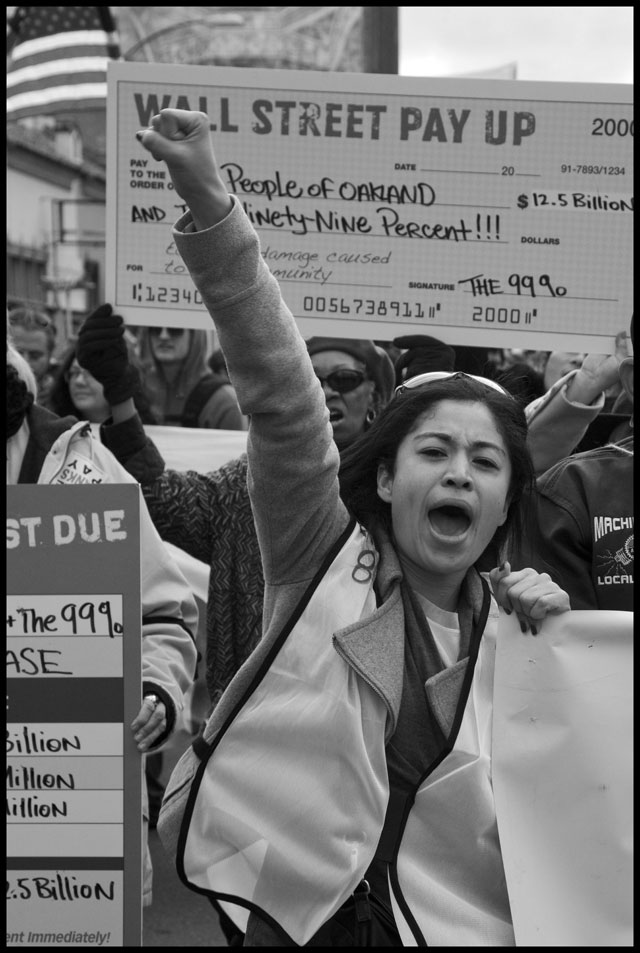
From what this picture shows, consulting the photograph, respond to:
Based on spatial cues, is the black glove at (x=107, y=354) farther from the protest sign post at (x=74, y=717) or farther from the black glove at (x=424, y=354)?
the protest sign post at (x=74, y=717)

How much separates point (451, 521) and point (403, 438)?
0.58ft

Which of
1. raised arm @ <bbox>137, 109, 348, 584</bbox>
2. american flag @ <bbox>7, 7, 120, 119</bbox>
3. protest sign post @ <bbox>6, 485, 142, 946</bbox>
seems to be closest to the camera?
raised arm @ <bbox>137, 109, 348, 584</bbox>

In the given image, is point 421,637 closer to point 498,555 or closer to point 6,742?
point 498,555

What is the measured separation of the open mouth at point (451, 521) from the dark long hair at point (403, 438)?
11cm

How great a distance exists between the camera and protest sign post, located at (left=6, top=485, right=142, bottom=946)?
2.60 m

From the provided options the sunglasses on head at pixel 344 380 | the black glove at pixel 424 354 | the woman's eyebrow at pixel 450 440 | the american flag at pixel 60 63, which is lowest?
the woman's eyebrow at pixel 450 440

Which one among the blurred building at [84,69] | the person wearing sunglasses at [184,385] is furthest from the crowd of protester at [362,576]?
the blurred building at [84,69]

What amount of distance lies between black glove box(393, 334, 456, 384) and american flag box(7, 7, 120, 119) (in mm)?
8637

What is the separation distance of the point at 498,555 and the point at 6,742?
1.05m

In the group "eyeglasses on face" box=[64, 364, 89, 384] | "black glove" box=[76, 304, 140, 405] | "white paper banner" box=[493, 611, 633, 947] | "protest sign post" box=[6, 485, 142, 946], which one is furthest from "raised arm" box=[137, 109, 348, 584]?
"eyeglasses on face" box=[64, 364, 89, 384]

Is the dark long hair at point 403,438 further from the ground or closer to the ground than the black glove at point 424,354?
closer to the ground

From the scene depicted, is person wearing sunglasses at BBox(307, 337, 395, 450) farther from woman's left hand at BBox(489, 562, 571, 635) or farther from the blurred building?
the blurred building

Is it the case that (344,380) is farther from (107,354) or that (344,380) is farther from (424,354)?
(107,354)

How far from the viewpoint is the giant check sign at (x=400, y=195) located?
3.68 m
